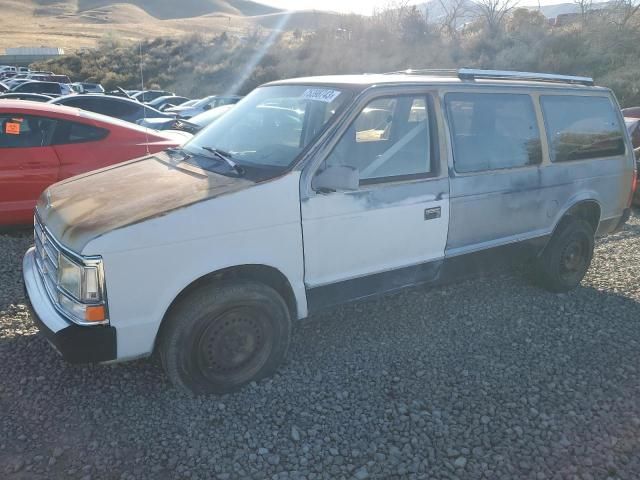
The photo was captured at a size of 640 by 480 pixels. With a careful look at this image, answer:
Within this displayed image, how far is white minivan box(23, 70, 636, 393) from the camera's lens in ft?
9.58

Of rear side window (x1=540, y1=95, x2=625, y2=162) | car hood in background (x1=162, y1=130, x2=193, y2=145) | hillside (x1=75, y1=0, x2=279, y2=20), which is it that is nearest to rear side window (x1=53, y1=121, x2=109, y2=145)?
car hood in background (x1=162, y1=130, x2=193, y2=145)

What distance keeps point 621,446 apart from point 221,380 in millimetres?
2317

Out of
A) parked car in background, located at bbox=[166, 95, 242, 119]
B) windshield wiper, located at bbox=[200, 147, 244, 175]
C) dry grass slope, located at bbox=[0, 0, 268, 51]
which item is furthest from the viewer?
dry grass slope, located at bbox=[0, 0, 268, 51]

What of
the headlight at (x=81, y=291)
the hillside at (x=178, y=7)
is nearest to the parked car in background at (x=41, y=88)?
the headlight at (x=81, y=291)

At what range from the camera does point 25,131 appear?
5910mm

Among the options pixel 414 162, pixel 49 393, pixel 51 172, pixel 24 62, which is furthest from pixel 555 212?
pixel 24 62

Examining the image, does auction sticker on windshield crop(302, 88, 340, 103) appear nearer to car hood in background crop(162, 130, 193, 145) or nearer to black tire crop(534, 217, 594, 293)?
Result: black tire crop(534, 217, 594, 293)

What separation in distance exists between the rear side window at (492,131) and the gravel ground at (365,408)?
1.30 m

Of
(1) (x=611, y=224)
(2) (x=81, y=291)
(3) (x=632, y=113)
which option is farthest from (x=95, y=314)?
(3) (x=632, y=113)

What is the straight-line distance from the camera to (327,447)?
297 cm

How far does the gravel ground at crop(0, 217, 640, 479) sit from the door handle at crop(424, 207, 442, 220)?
37.4 inches

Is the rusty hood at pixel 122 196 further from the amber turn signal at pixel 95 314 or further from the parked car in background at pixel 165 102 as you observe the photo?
the parked car in background at pixel 165 102

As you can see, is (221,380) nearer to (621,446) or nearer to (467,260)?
(467,260)

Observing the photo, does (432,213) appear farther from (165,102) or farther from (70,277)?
(165,102)
